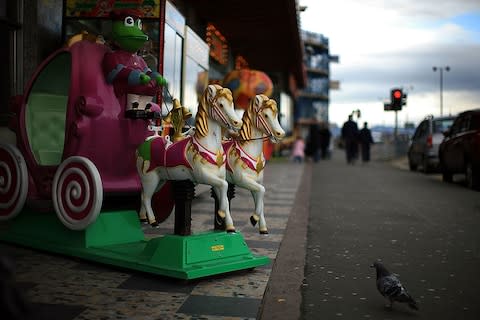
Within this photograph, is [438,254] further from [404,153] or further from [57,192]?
[404,153]

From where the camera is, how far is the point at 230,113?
Result: 14.6 ft

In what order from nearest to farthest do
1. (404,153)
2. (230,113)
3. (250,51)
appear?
(230,113), (250,51), (404,153)

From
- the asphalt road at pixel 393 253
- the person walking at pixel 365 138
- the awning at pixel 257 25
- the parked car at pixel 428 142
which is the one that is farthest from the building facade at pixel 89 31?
the person walking at pixel 365 138

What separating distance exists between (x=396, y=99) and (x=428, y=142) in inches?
207

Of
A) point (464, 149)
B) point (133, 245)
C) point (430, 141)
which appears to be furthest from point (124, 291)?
point (430, 141)

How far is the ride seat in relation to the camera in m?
5.88

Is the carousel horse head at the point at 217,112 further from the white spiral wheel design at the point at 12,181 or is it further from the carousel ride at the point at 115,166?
the white spiral wheel design at the point at 12,181

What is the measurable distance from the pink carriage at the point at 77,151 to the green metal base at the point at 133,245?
212 millimetres

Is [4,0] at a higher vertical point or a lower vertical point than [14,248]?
higher

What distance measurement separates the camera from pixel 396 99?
2300cm

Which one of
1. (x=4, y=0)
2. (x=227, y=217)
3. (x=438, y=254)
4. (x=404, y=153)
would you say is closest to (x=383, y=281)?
(x=227, y=217)

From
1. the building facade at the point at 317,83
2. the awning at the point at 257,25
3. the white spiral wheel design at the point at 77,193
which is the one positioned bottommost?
the white spiral wheel design at the point at 77,193

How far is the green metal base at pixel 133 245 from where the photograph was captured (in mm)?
4348

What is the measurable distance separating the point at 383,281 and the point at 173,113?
2.22 m
